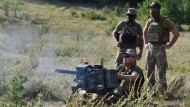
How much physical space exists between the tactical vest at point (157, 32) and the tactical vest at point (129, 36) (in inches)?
15.5

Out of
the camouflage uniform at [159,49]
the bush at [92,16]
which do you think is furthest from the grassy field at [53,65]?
the bush at [92,16]

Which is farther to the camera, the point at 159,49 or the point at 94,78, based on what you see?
the point at 159,49

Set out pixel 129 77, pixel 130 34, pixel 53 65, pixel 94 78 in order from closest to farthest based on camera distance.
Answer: pixel 94 78
pixel 129 77
pixel 130 34
pixel 53 65

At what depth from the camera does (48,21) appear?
31016 millimetres

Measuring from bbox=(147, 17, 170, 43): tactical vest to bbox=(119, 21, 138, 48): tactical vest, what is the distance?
0.39 m

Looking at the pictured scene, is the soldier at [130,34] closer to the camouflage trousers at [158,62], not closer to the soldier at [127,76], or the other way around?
the camouflage trousers at [158,62]

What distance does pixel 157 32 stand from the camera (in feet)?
25.7

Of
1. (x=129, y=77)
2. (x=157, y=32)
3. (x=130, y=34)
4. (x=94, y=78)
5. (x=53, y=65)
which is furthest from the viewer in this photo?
(x=53, y=65)

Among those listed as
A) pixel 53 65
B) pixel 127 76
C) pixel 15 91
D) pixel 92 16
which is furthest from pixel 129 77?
pixel 92 16

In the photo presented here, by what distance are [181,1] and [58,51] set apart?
2294 cm

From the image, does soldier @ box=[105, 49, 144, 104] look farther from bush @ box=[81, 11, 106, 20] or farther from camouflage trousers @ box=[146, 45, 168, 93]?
bush @ box=[81, 11, 106, 20]

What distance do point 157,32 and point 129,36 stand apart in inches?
23.5

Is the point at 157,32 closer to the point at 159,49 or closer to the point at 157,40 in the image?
the point at 157,40

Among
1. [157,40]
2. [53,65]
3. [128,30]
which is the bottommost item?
[53,65]
